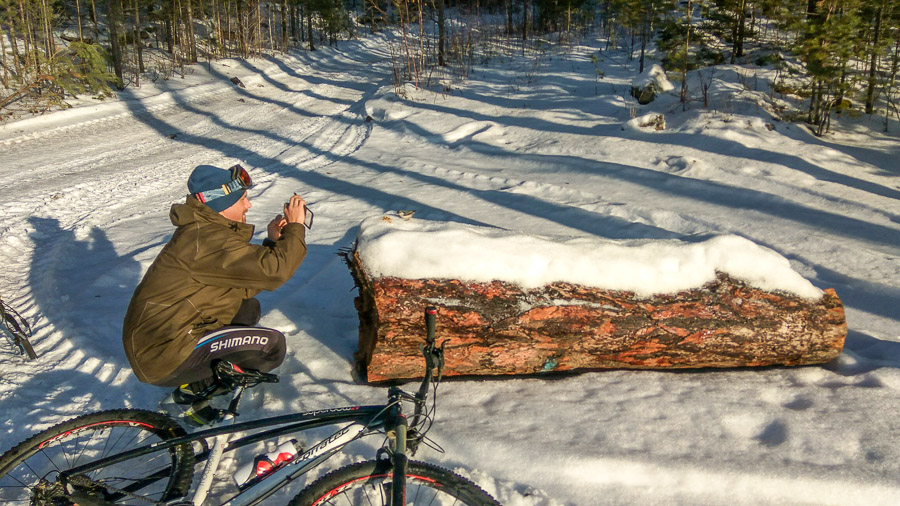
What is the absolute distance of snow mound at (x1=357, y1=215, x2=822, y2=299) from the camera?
3.22 metres

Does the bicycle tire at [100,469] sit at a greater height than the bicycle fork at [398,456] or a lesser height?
lesser

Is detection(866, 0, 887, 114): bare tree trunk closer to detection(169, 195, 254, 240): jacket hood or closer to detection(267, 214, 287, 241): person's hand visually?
detection(267, 214, 287, 241): person's hand

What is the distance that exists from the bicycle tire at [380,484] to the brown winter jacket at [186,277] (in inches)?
39.6

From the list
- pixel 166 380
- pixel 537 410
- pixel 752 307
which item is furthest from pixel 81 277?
pixel 752 307

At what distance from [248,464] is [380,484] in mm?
577

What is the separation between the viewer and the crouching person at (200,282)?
8.36 feet

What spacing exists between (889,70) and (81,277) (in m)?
13.7

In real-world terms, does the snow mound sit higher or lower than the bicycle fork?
higher

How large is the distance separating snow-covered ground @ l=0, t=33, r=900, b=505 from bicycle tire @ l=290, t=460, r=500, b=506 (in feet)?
2.38

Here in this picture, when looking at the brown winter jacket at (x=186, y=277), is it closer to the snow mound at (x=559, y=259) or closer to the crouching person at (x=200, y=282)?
the crouching person at (x=200, y=282)

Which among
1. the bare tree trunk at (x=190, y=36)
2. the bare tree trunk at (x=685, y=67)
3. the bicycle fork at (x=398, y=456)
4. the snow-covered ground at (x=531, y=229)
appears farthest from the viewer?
the bare tree trunk at (x=190, y=36)

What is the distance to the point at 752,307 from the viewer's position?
339 centimetres

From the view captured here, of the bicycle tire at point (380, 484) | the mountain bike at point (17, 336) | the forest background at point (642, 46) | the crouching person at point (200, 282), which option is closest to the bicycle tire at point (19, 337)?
the mountain bike at point (17, 336)

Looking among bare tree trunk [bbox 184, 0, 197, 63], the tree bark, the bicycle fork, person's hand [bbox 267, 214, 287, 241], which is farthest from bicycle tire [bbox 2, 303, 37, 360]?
bare tree trunk [bbox 184, 0, 197, 63]
